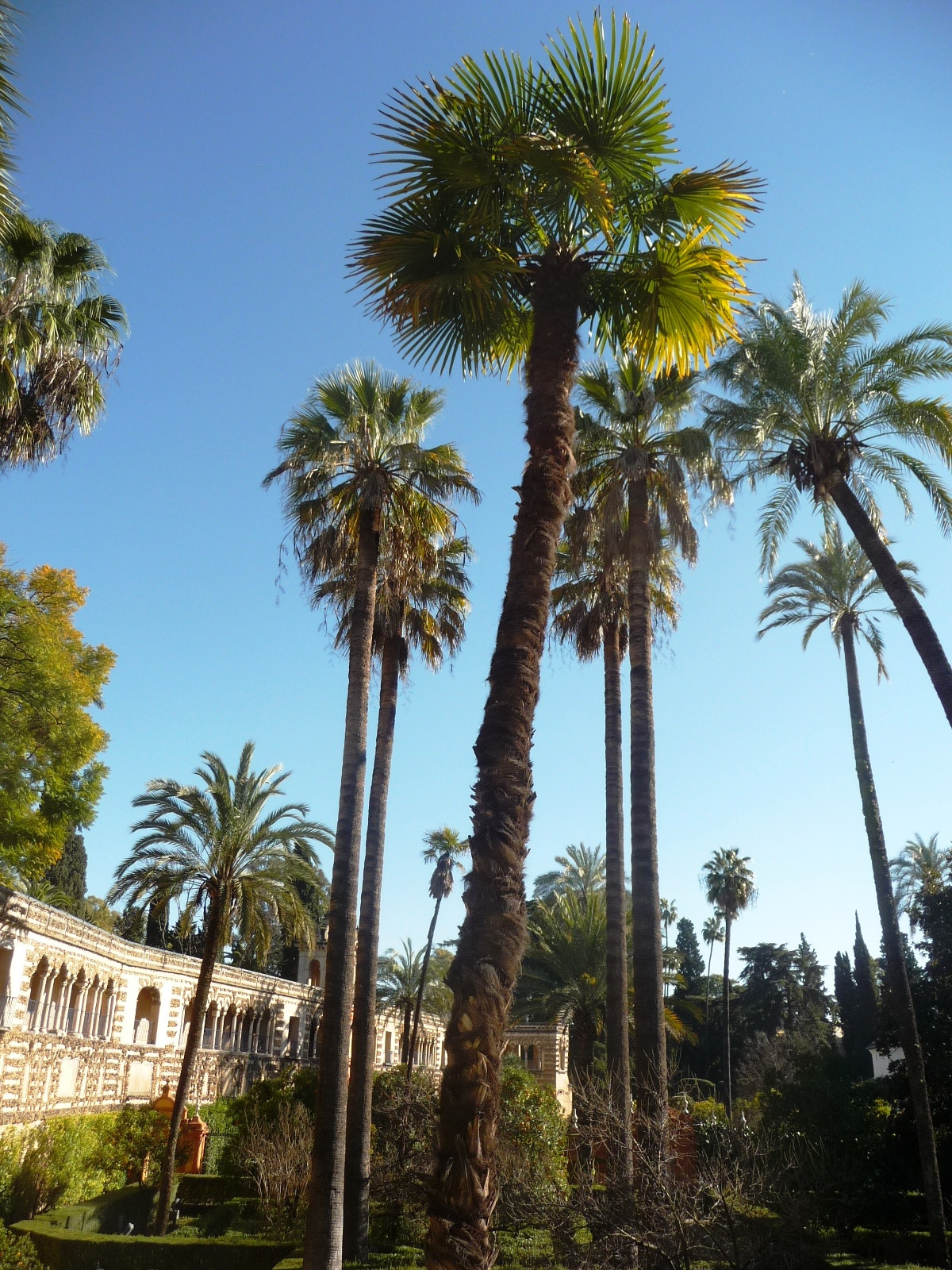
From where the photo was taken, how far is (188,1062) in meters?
23.4

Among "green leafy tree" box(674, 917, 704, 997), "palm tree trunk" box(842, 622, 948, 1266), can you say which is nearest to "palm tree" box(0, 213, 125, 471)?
"palm tree trunk" box(842, 622, 948, 1266)

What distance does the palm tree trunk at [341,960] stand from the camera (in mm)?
13734

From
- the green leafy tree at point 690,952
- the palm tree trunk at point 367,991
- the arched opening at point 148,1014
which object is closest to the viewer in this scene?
the palm tree trunk at point 367,991

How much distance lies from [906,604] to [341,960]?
32.4 ft

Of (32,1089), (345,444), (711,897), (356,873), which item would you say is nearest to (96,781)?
(32,1089)

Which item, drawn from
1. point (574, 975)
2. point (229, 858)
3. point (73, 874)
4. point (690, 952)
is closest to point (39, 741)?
point (229, 858)

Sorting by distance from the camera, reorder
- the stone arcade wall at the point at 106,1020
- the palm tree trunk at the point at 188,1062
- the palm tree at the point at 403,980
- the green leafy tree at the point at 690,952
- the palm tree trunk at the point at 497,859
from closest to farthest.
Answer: the palm tree trunk at the point at 497,859 → the stone arcade wall at the point at 106,1020 → the palm tree trunk at the point at 188,1062 → the palm tree at the point at 403,980 → the green leafy tree at the point at 690,952

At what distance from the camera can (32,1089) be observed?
21.6 metres

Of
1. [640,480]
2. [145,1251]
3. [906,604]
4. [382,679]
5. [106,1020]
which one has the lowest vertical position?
[145,1251]

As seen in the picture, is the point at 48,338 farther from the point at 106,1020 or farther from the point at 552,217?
the point at 106,1020

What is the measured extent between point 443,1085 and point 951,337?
14395 millimetres

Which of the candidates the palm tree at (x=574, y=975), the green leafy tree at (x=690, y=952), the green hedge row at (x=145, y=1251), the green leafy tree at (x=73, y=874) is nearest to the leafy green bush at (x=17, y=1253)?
the green hedge row at (x=145, y=1251)

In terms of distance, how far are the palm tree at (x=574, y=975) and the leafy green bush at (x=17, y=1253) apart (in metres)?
16.1

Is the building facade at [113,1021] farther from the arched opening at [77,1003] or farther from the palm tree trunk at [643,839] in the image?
the palm tree trunk at [643,839]
